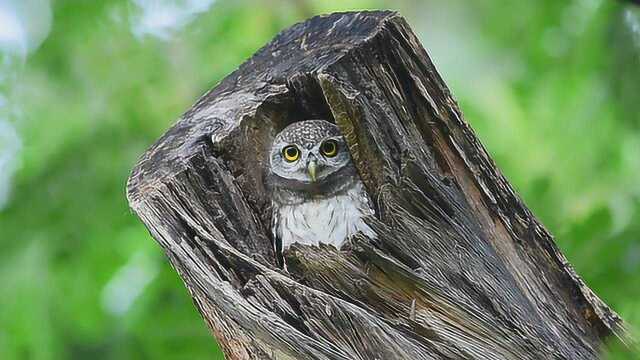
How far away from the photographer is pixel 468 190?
2.95 m

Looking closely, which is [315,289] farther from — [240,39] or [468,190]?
[240,39]

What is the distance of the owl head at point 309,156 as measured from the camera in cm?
336

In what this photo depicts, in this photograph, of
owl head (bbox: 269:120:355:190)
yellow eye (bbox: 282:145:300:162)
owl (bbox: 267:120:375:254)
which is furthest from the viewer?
yellow eye (bbox: 282:145:300:162)

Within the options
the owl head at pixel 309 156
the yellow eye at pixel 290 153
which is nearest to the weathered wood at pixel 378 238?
the owl head at pixel 309 156

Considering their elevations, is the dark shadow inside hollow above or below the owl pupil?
above

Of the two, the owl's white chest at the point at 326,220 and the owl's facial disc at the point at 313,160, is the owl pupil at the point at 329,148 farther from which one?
the owl's white chest at the point at 326,220

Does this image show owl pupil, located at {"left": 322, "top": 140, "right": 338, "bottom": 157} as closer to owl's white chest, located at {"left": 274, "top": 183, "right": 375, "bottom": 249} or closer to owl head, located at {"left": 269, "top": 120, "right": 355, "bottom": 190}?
owl head, located at {"left": 269, "top": 120, "right": 355, "bottom": 190}

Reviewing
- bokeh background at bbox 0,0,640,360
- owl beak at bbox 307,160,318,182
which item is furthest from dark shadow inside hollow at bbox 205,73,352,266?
bokeh background at bbox 0,0,640,360

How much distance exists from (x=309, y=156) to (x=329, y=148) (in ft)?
0.27

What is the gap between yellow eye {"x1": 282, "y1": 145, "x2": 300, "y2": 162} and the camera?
3482mm

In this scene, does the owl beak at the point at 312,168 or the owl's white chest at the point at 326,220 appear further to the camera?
the owl beak at the point at 312,168

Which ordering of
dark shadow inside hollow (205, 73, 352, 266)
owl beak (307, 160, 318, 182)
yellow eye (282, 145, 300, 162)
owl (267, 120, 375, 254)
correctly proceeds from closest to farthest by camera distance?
dark shadow inside hollow (205, 73, 352, 266), owl (267, 120, 375, 254), yellow eye (282, 145, 300, 162), owl beak (307, 160, 318, 182)

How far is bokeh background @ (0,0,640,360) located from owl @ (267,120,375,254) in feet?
3.93

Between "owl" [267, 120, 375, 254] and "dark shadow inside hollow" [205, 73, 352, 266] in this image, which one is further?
"owl" [267, 120, 375, 254]
